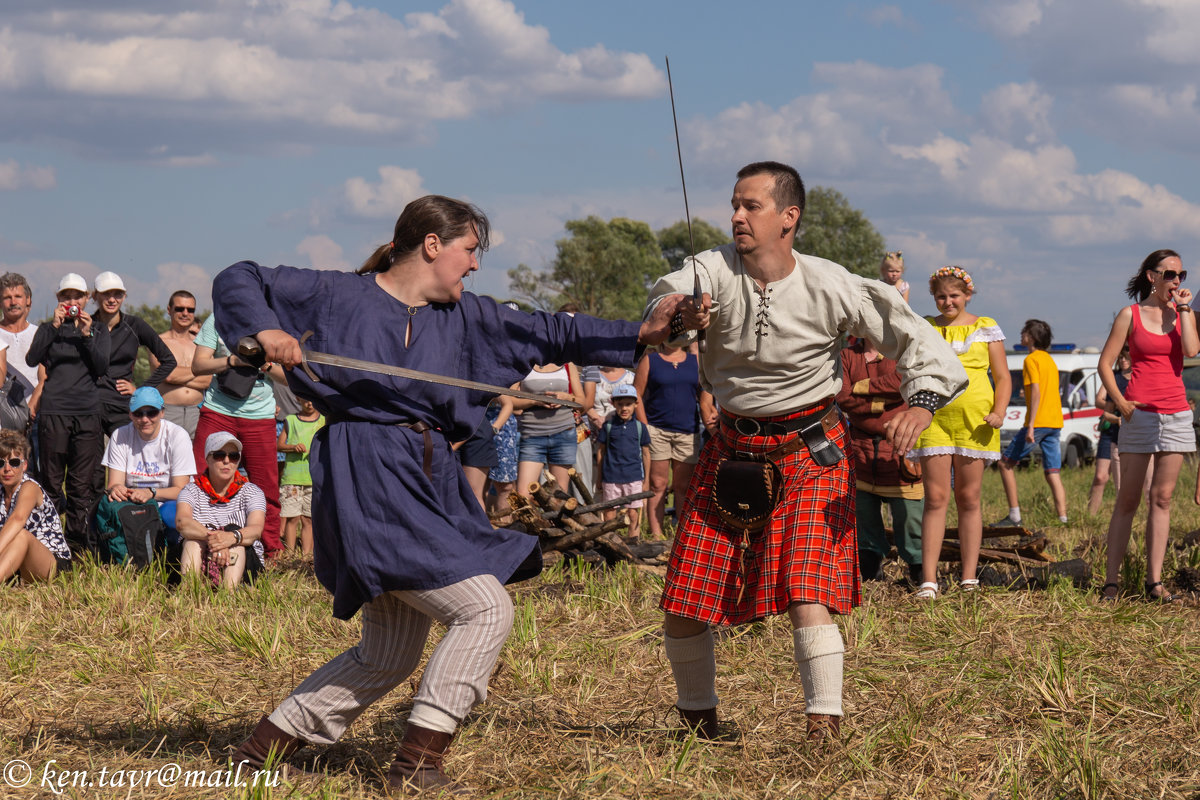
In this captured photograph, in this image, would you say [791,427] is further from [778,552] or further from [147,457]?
[147,457]

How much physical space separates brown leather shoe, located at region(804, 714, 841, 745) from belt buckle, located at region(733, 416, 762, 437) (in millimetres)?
982

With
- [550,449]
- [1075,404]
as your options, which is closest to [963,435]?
[550,449]

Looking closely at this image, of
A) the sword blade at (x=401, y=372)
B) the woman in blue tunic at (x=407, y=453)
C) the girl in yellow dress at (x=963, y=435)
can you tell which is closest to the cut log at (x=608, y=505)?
the girl in yellow dress at (x=963, y=435)

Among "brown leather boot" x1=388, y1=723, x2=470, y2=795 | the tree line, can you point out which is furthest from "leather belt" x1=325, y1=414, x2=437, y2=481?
the tree line

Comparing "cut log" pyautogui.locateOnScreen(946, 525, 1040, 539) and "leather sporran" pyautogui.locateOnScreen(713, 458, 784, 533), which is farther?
"cut log" pyautogui.locateOnScreen(946, 525, 1040, 539)

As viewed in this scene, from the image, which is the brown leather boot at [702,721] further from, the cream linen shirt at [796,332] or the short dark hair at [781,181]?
the short dark hair at [781,181]

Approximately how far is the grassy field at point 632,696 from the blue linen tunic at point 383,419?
0.71 m

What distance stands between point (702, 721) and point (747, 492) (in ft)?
2.87

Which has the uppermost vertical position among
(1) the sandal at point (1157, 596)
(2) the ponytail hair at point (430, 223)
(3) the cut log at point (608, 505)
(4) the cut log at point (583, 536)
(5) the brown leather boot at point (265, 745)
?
(2) the ponytail hair at point (430, 223)

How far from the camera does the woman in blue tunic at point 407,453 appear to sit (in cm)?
372

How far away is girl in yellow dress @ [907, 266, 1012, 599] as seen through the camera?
698 centimetres

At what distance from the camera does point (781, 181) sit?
13.8 feet

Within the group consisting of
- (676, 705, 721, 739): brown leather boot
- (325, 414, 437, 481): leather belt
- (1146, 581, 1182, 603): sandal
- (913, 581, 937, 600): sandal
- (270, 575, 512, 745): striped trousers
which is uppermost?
(325, 414, 437, 481): leather belt

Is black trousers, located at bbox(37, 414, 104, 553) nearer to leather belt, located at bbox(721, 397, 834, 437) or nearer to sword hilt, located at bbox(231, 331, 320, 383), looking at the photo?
sword hilt, located at bbox(231, 331, 320, 383)
